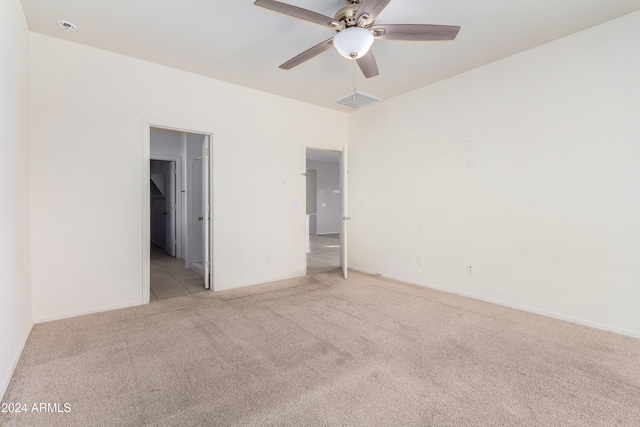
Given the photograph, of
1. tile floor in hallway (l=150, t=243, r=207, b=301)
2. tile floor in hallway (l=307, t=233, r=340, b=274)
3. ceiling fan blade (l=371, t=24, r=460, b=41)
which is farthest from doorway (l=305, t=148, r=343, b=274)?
ceiling fan blade (l=371, t=24, r=460, b=41)

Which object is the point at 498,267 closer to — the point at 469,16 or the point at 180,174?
the point at 469,16

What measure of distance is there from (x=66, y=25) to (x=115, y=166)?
4.28 feet

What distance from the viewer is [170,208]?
6.56 m

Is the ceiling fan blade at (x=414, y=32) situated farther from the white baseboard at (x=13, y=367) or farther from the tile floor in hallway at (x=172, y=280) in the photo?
the tile floor in hallway at (x=172, y=280)

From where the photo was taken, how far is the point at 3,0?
75.7 inches

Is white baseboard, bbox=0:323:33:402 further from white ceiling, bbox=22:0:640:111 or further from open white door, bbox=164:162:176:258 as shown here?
open white door, bbox=164:162:176:258

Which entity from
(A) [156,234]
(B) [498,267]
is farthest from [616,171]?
(A) [156,234]

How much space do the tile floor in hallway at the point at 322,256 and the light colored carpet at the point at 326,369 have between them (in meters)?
2.01

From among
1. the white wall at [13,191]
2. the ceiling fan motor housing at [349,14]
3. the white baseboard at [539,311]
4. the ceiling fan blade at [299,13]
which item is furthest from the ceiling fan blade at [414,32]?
the white baseboard at [539,311]

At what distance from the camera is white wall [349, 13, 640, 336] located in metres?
2.66

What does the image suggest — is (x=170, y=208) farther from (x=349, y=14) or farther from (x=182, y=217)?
(x=349, y=14)

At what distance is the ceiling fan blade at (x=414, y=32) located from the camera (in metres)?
2.08

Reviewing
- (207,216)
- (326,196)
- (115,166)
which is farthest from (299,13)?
(326,196)

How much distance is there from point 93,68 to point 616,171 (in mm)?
5166
